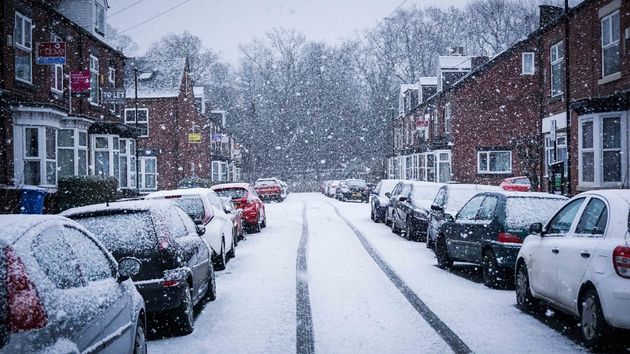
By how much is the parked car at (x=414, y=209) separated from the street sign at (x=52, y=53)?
12.1 metres

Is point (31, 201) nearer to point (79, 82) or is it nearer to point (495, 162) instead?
point (79, 82)

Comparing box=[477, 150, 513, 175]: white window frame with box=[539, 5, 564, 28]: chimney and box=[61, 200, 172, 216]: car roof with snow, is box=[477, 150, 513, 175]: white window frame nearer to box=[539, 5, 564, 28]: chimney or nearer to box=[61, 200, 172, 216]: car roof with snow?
box=[539, 5, 564, 28]: chimney

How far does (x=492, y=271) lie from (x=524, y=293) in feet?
6.21

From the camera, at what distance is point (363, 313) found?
28.1ft

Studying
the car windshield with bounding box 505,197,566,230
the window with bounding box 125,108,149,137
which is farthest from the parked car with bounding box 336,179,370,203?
the car windshield with bounding box 505,197,566,230

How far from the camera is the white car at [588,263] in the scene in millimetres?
6168

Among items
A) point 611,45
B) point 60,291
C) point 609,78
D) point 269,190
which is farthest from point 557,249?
point 269,190

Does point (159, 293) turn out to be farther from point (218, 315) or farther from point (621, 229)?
point (621, 229)

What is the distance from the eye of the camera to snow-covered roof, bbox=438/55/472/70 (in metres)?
48.1

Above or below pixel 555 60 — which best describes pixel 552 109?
below

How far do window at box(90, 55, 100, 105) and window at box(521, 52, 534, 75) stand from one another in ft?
71.5

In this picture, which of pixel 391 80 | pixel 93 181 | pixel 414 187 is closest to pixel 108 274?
pixel 414 187

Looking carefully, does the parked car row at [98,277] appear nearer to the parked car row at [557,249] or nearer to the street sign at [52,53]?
the parked car row at [557,249]

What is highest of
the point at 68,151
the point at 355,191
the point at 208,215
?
the point at 68,151
